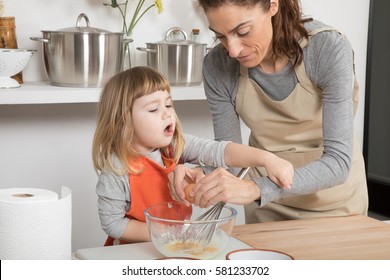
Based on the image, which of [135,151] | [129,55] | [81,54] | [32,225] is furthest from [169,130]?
[129,55]

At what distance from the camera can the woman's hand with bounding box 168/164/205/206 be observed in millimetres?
1495

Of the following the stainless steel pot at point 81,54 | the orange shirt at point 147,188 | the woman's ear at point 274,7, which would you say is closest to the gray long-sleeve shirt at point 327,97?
the woman's ear at point 274,7

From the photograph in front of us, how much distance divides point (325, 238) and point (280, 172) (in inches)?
6.9

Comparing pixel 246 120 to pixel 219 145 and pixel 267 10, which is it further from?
pixel 267 10

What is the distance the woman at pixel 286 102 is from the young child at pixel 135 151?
113mm

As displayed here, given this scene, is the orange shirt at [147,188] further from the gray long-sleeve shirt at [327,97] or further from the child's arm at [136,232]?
the gray long-sleeve shirt at [327,97]

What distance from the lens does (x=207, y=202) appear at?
139 centimetres

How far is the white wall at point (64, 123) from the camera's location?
2652mm

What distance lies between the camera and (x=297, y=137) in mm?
1803

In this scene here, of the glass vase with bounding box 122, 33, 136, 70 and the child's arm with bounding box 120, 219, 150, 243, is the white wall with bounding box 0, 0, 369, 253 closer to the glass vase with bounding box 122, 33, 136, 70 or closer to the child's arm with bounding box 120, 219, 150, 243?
the glass vase with bounding box 122, 33, 136, 70

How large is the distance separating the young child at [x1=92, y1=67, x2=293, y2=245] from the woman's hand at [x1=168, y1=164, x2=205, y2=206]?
8 cm

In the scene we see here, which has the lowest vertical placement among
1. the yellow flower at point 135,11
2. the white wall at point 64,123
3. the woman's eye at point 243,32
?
the white wall at point 64,123

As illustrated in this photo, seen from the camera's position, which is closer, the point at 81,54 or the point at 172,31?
the point at 81,54

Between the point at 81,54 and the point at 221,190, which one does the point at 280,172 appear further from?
the point at 81,54
